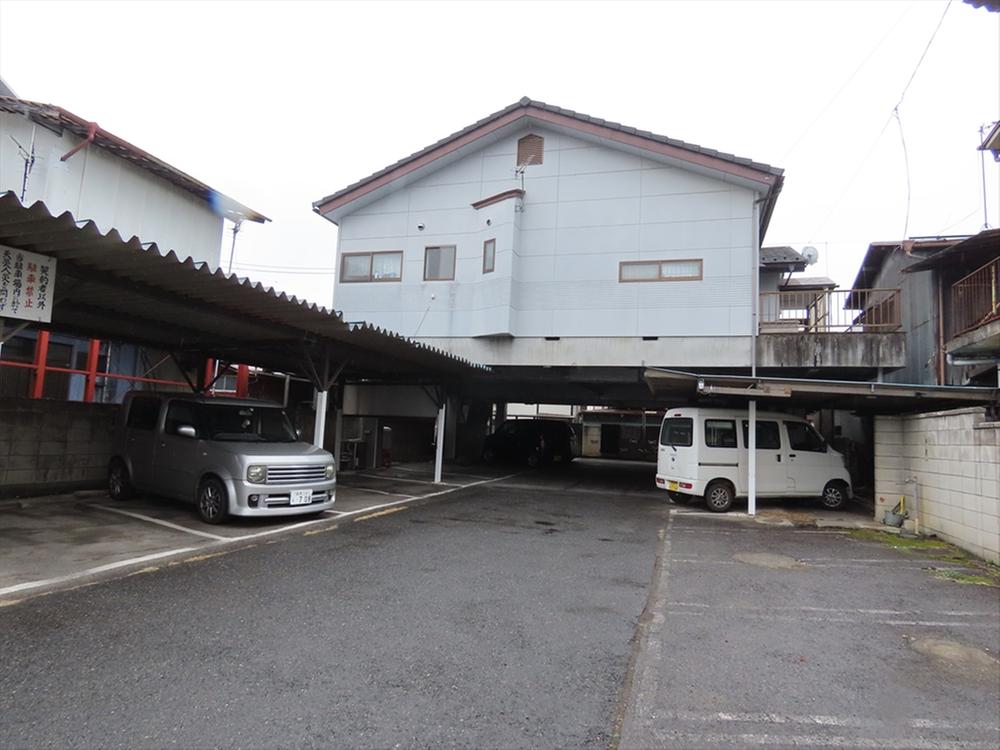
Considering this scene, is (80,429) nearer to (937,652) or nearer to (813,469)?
(937,652)

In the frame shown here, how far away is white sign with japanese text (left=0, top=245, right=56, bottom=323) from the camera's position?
4.94 m

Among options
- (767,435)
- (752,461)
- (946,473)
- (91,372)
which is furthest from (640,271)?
(91,372)

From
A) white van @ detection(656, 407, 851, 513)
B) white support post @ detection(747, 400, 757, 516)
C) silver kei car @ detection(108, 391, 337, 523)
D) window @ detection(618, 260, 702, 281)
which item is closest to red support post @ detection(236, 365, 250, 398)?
silver kei car @ detection(108, 391, 337, 523)

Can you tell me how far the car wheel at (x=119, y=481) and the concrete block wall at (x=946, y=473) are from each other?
11332 millimetres

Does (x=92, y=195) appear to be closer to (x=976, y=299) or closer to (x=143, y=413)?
(x=143, y=413)

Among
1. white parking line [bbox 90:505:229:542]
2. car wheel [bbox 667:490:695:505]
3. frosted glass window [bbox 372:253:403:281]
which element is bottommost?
white parking line [bbox 90:505:229:542]

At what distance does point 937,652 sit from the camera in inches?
156

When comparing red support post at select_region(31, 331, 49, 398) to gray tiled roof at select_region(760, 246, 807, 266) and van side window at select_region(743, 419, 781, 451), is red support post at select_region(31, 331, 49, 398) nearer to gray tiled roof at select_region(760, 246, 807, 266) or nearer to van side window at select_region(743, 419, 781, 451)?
van side window at select_region(743, 419, 781, 451)

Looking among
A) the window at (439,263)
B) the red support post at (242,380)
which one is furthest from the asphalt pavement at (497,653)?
the window at (439,263)

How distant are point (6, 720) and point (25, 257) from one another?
416 centimetres

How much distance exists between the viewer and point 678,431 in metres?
10.5

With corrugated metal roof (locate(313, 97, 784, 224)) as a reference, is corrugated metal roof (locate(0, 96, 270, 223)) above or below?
below

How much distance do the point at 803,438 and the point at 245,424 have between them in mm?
9617

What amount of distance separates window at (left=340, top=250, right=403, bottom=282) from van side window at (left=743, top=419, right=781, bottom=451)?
375 inches
